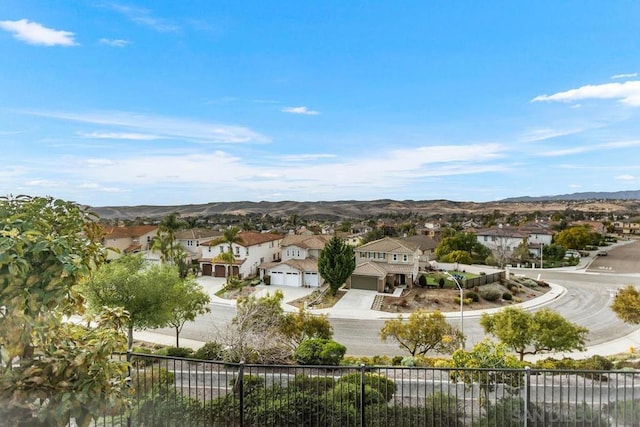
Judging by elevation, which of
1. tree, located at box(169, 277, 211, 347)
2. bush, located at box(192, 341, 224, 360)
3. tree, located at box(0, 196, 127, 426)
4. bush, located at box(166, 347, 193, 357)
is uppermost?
tree, located at box(0, 196, 127, 426)

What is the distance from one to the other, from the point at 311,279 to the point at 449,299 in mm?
11235

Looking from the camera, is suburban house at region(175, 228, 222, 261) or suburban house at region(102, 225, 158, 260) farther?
suburban house at region(175, 228, 222, 261)

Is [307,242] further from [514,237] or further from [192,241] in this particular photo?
[514,237]

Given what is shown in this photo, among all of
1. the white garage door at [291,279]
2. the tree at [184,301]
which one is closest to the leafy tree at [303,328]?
the tree at [184,301]

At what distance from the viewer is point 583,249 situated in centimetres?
5762

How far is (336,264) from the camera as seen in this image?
30.1 meters

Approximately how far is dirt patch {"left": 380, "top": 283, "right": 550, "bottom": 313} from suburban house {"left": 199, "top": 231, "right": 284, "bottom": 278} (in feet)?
48.4

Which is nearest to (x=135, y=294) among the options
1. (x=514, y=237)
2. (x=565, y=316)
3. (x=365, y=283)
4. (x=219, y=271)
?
(x=365, y=283)

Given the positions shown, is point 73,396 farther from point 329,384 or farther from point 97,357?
point 329,384

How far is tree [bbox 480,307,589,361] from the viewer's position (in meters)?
16.0

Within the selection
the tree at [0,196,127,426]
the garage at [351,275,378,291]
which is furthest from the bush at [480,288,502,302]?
the tree at [0,196,127,426]

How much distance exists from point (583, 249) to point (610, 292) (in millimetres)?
29951

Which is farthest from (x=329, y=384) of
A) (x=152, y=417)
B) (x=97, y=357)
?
(x=97, y=357)

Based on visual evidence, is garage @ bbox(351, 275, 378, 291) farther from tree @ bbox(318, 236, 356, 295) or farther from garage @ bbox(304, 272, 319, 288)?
garage @ bbox(304, 272, 319, 288)
